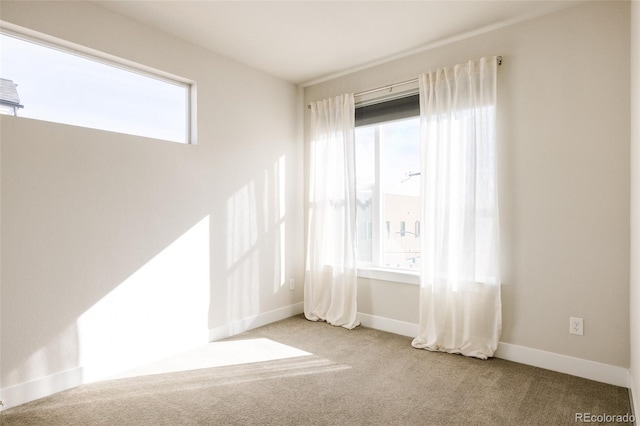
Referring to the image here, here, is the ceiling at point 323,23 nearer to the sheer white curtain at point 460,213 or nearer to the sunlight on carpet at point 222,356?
the sheer white curtain at point 460,213

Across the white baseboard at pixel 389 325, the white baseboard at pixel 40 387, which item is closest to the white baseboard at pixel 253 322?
the white baseboard at pixel 389 325

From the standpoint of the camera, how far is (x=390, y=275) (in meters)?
3.61

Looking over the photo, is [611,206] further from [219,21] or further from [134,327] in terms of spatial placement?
[134,327]

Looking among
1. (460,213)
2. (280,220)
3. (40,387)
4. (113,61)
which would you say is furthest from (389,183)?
(40,387)

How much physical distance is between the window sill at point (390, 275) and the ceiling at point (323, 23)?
2098 mm

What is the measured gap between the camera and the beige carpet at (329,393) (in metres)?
2.08

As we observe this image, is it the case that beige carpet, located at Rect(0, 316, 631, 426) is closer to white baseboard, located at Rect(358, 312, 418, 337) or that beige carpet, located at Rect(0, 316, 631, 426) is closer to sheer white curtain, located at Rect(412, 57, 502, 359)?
sheer white curtain, located at Rect(412, 57, 502, 359)

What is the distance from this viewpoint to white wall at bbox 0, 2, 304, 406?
90.1 inches

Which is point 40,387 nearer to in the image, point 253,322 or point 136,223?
point 136,223

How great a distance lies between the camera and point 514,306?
9.34 feet

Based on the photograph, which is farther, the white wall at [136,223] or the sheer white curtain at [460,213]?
the sheer white curtain at [460,213]

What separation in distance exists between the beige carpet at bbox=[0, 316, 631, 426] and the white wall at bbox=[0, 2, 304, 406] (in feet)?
1.02

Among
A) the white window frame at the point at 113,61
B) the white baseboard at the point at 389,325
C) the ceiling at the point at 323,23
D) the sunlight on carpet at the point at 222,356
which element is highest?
the ceiling at the point at 323,23

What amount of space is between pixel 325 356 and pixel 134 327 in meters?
1.52
